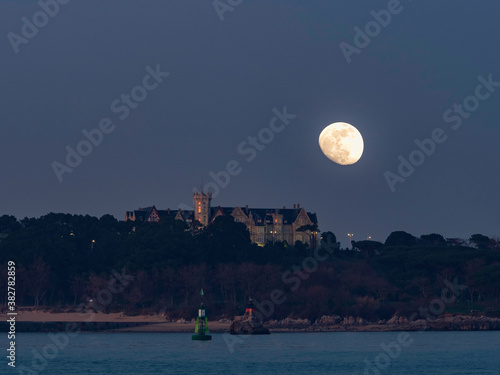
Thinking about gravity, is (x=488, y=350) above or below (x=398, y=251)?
A: below

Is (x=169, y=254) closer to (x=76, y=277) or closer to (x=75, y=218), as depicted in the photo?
(x=76, y=277)

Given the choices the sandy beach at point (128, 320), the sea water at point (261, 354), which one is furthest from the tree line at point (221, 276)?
the sea water at point (261, 354)

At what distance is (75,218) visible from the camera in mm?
177000

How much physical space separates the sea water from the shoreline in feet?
14.0

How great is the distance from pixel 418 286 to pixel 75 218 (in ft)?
215

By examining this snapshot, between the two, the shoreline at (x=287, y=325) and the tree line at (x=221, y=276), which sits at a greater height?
the tree line at (x=221, y=276)

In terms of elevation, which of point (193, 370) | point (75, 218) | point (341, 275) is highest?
point (75, 218)

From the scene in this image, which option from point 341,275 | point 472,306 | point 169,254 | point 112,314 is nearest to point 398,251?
point 341,275

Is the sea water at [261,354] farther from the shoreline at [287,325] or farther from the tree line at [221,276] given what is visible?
the tree line at [221,276]

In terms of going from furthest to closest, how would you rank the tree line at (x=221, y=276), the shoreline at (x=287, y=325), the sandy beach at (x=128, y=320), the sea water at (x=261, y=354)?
the tree line at (x=221, y=276), the sandy beach at (x=128, y=320), the shoreline at (x=287, y=325), the sea water at (x=261, y=354)

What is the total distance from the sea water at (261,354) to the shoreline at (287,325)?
4263 mm

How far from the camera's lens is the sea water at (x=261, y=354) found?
84375 mm

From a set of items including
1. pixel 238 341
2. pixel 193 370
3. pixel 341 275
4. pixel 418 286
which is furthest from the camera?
pixel 341 275

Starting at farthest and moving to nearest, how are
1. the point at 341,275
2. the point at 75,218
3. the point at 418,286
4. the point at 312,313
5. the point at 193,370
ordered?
the point at 75,218, the point at 341,275, the point at 418,286, the point at 312,313, the point at 193,370
